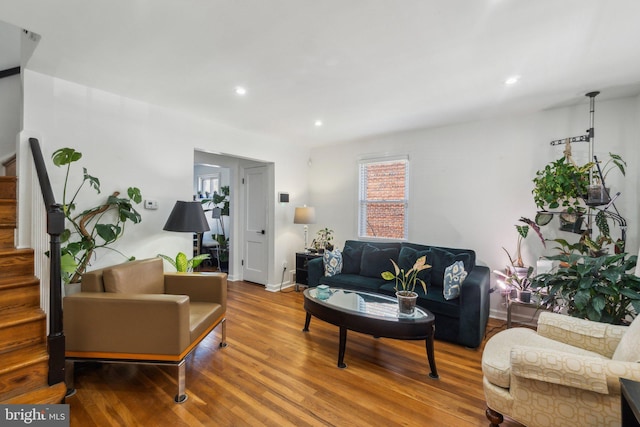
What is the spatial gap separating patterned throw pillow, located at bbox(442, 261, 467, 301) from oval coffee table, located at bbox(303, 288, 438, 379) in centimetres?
56

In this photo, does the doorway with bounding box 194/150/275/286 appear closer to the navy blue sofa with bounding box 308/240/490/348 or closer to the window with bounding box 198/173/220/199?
the navy blue sofa with bounding box 308/240/490/348

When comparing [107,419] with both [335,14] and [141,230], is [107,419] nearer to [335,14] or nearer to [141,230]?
[141,230]

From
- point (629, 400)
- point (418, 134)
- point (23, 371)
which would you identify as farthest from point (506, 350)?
point (418, 134)

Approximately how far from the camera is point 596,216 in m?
2.69

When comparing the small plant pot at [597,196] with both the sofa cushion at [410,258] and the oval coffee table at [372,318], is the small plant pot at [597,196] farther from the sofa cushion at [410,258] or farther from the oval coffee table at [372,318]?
the oval coffee table at [372,318]

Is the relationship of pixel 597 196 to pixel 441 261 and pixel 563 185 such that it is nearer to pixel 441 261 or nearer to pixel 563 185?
pixel 563 185

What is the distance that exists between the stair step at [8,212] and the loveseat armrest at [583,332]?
4.09 m

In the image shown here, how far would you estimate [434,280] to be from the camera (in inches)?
133

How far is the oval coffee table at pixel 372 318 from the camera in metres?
2.25

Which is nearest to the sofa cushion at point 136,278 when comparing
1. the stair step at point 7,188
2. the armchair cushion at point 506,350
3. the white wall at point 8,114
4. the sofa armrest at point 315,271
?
the stair step at point 7,188

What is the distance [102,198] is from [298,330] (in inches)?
95.4

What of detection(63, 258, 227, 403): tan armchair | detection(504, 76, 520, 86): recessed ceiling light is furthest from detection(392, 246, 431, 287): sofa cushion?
detection(63, 258, 227, 403): tan armchair

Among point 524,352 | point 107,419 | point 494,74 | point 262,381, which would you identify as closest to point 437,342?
point 524,352

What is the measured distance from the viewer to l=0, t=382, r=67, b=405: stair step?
64.3 inches
